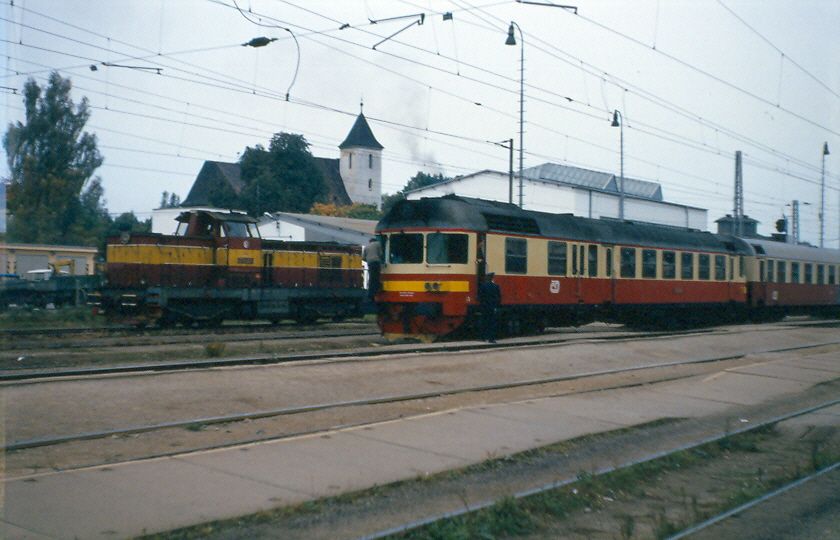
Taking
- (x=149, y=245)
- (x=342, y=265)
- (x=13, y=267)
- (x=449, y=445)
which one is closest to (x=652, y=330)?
(x=342, y=265)

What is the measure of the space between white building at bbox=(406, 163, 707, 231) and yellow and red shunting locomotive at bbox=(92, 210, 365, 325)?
31225 mm

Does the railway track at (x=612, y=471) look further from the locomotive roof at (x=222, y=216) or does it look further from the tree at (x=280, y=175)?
the tree at (x=280, y=175)

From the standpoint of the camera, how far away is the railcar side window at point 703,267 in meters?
28.3

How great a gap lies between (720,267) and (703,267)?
1.35 m

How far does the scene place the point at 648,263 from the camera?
84.0ft

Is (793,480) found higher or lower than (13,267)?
lower

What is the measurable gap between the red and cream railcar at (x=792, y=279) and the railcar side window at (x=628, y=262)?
28.9 feet

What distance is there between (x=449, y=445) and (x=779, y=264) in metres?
28.5

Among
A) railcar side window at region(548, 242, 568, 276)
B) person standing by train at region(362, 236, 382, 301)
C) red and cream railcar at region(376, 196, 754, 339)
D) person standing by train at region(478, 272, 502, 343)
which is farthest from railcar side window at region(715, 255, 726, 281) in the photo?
person standing by train at region(362, 236, 382, 301)

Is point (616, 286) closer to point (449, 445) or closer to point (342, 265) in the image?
point (342, 265)

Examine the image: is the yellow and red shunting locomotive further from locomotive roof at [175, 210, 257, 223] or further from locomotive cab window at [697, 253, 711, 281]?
locomotive cab window at [697, 253, 711, 281]

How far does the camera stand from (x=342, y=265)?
29016 mm

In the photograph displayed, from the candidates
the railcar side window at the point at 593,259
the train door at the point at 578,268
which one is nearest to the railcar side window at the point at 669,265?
the railcar side window at the point at 593,259

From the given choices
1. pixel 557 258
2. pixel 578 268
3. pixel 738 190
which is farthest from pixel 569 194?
pixel 557 258
